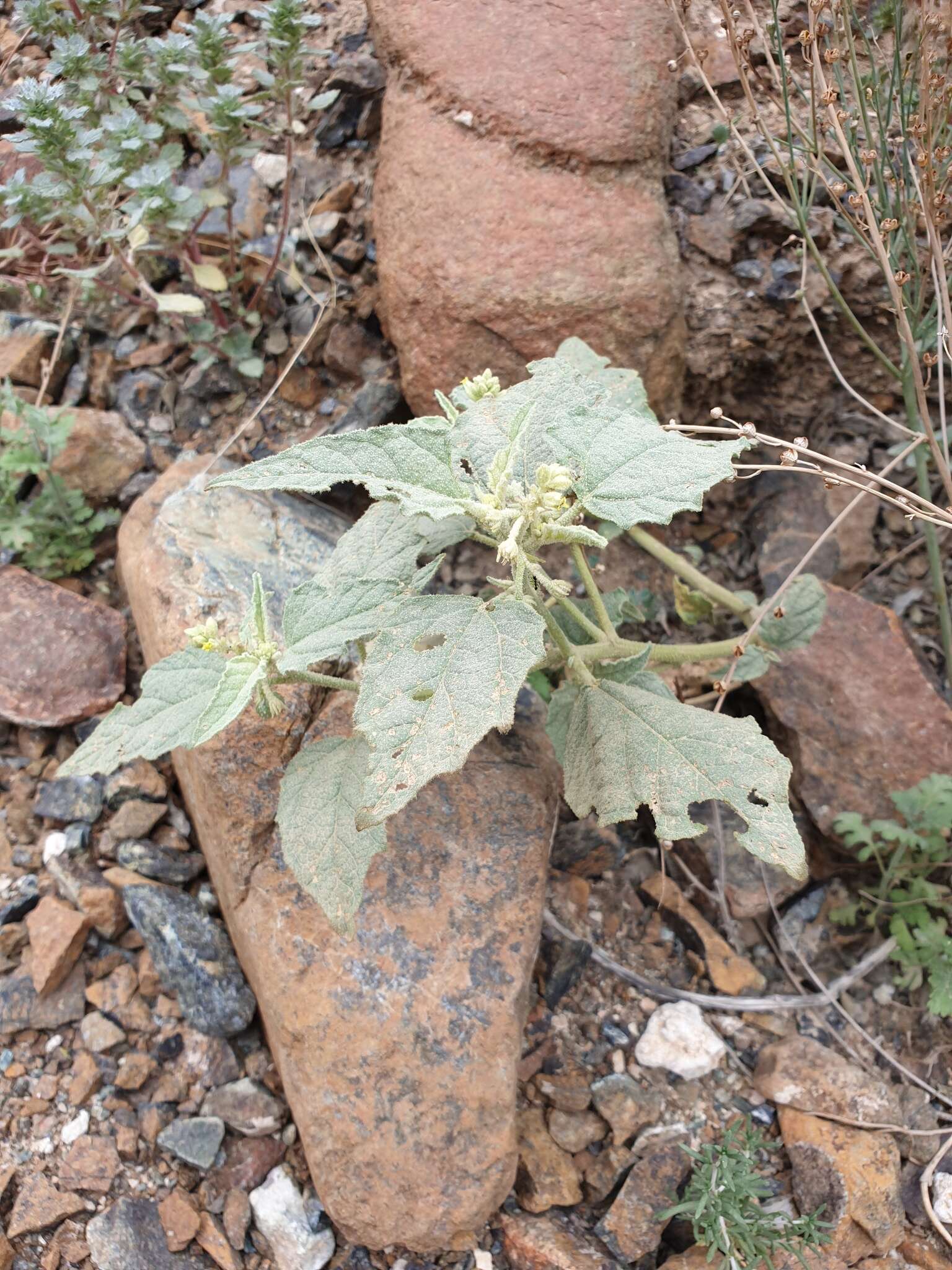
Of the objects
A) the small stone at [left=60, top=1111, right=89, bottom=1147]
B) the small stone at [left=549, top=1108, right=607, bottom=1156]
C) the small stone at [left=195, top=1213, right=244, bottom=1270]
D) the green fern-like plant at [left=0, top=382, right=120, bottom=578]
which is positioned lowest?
the small stone at [left=195, top=1213, right=244, bottom=1270]

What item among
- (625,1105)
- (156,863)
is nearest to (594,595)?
(625,1105)

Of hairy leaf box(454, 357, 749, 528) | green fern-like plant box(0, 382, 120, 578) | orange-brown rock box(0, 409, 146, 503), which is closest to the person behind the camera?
hairy leaf box(454, 357, 749, 528)

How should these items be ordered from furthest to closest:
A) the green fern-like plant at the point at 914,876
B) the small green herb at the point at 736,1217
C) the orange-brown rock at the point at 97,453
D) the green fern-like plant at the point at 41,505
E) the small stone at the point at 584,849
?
the orange-brown rock at the point at 97,453 → the green fern-like plant at the point at 41,505 → the small stone at the point at 584,849 → the green fern-like plant at the point at 914,876 → the small green herb at the point at 736,1217

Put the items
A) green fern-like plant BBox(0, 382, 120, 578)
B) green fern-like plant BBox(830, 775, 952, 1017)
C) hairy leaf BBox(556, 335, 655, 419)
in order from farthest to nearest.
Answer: green fern-like plant BBox(0, 382, 120, 578) < green fern-like plant BBox(830, 775, 952, 1017) < hairy leaf BBox(556, 335, 655, 419)

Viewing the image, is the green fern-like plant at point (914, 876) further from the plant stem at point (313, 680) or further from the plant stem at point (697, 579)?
the plant stem at point (313, 680)

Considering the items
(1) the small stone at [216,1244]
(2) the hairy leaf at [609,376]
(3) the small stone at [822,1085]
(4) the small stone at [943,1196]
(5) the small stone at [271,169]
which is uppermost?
(5) the small stone at [271,169]

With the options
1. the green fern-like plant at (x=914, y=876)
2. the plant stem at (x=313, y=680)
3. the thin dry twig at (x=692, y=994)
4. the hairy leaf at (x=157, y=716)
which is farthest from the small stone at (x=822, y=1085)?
the hairy leaf at (x=157, y=716)

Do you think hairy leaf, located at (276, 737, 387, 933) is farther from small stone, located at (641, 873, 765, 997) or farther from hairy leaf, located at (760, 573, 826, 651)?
hairy leaf, located at (760, 573, 826, 651)

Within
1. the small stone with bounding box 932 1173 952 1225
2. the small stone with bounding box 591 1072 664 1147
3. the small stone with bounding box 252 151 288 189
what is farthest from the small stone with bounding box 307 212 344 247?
the small stone with bounding box 932 1173 952 1225
